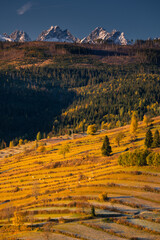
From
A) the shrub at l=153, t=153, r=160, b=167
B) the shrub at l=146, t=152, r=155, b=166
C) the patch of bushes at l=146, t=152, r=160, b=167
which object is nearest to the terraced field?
the shrub at l=153, t=153, r=160, b=167

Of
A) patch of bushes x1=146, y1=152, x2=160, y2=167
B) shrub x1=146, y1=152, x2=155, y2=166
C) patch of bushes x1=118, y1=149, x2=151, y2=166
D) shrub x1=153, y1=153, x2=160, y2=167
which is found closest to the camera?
shrub x1=153, y1=153, x2=160, y2=167

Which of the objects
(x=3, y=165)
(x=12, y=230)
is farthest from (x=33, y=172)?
(x=12, y=230)

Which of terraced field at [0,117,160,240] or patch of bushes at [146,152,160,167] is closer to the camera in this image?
terraced field at [0,117,160,240]

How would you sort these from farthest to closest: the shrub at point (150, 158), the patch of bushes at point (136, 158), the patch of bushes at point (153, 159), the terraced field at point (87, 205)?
the patch of bushes at point (136, 158) → the shrub at point (150, 158) → the patch of bushes at point (153, 159) → the terraced field at point (87, 205)

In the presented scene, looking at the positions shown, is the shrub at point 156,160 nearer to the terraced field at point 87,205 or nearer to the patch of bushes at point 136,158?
the terraced field at point 87,205

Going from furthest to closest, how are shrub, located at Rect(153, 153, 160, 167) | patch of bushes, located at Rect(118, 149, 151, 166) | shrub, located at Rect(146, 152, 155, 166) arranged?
patch of bushes, located at Rect(118, 149, 151, 166), shrub, located at Rect(146, 152, 155, 166), shrub, located at Rect(153, 153, 160, 167)

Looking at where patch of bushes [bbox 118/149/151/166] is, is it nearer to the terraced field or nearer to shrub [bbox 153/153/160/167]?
the terraced field

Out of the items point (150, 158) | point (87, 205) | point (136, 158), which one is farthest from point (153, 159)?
point (87, 205)

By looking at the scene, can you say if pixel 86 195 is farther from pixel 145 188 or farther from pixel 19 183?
pixel 19 183

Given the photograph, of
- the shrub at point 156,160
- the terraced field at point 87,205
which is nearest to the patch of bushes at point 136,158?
the terraced field at point 87,205

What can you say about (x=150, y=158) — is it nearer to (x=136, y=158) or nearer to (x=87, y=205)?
(x=136, y=158)

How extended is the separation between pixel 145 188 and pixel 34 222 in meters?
27.1

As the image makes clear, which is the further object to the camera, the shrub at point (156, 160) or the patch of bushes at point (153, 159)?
the patch of bushes at point (153, 159)

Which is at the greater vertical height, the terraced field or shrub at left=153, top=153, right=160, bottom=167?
shrub at left=153, top=153, right=160, bottom=167
